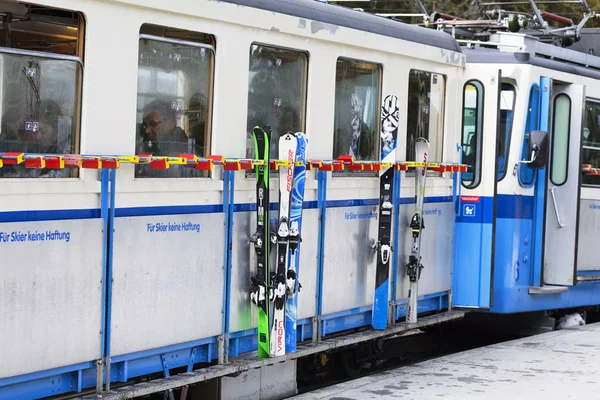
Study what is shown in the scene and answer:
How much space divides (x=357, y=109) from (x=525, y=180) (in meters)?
2.80

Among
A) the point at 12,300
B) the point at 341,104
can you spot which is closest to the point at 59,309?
the point at 12,300

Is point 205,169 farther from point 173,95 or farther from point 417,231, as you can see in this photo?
point 417,231

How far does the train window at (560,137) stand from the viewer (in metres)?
11.0

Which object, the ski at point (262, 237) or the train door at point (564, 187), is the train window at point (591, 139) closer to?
the train door at point (564, 187)

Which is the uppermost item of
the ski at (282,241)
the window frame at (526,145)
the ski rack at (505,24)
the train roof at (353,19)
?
the ski rack at (505,24)

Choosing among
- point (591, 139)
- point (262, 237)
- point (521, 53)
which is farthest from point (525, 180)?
point (262, 237)

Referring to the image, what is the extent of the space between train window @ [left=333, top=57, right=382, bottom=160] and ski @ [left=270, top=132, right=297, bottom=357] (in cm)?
98

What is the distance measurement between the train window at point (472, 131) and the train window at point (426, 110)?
0.51 metres

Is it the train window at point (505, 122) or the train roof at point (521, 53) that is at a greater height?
the train roof at point (521, 53)

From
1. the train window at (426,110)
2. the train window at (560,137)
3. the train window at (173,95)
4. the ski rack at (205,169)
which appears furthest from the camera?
the train window at (560,137)

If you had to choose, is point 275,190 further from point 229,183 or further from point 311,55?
point 311,55

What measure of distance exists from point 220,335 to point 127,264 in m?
1.14

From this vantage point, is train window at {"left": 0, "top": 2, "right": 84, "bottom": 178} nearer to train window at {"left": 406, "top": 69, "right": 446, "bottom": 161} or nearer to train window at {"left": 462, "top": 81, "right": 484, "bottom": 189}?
train window at {"left": 406, "top": 69, "right": 446, "bottom": 161}

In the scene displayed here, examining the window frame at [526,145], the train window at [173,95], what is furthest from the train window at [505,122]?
the train window at [173,95]
